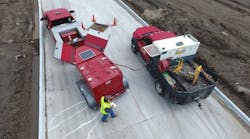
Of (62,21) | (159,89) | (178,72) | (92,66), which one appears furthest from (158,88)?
(62,21)

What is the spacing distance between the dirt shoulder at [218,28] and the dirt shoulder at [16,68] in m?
7.96

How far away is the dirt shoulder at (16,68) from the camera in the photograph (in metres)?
7.15

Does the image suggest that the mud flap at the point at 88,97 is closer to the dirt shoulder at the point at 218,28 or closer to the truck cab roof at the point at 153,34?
the truck cab roof at the point at 153,34

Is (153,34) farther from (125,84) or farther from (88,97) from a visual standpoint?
(88,97)

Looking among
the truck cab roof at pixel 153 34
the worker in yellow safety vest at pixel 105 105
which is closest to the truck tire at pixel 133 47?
the truck cab roof at pixel 153 34

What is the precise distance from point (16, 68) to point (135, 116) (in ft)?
22.1

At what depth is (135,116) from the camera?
23.7ft

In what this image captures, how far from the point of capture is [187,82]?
7094 mm

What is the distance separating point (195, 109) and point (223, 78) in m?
2.51

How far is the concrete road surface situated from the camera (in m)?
6.69

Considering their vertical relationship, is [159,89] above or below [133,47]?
below

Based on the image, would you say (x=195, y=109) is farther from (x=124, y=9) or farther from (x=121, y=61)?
(x=124, y=9)

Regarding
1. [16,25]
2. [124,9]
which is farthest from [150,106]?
[16,25]

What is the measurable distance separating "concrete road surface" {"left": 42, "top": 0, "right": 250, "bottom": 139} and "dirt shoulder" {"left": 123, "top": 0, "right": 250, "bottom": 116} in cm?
163
